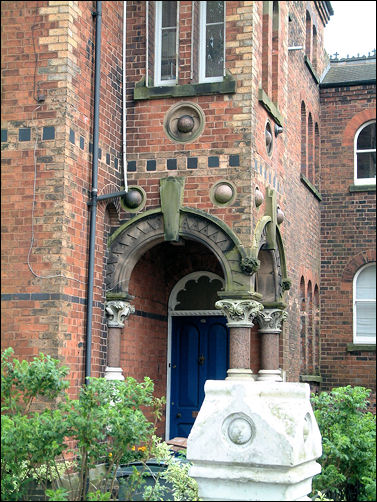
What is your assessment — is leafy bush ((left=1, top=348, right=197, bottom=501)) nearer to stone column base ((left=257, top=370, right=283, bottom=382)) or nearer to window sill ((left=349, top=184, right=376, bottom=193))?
stone column base ((left=257, top=370, right=283, bottom=382))

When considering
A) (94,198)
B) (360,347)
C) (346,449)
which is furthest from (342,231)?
(346,449)

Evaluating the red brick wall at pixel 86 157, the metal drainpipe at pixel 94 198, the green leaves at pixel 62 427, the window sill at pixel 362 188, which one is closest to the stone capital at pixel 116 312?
the red brick wall at pixel 86 157

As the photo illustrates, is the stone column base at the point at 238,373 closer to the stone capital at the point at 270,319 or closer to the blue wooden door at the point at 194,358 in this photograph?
the stone capital at the point at 270,319

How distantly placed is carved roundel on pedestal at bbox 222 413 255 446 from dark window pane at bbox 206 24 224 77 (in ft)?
23.3

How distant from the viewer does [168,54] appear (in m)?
13.3

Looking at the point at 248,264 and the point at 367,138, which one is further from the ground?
the point at 367,138

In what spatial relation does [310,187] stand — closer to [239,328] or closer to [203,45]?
[203,45]

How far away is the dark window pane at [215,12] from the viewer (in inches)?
514

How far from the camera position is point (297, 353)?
17969mm

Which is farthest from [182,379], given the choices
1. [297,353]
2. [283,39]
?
[283,39]

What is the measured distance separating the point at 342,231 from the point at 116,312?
10.4 metres

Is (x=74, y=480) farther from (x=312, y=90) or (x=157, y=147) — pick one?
(x=312, y=90)

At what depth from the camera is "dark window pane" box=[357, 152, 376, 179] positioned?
71.8ft

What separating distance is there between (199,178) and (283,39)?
4.41 m
